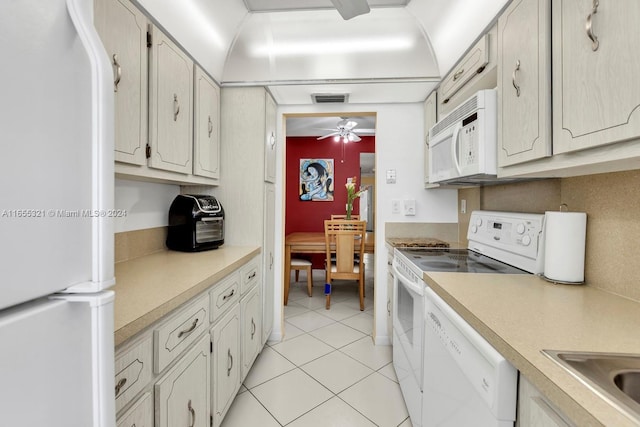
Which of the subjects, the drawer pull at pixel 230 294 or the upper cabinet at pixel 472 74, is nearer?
the upper cabinet at pixel 472 74

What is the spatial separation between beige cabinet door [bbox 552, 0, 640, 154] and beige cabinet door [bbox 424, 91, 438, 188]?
123 centimetres

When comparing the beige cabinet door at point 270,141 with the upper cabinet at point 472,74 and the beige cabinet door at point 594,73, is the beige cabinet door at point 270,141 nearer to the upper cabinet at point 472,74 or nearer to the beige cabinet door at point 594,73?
the upper cabinet at point 472,74

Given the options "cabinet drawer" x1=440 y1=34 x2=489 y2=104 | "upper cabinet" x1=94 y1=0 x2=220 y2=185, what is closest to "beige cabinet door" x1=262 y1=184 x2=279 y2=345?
"upper cabinet" x1=94 y1=0 x2=220 y2=185

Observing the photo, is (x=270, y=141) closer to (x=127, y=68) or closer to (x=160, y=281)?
(x=127, y=68)

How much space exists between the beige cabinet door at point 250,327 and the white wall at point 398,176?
3.34 ft

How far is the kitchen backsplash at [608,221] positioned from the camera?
992 mm

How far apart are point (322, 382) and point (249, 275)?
88cm

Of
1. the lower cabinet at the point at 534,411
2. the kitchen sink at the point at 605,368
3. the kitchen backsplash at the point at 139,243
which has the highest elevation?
the kitchen backsplash at the point at 139,243

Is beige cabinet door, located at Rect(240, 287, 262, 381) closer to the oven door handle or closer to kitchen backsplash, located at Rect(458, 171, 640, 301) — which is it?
the oven door handle

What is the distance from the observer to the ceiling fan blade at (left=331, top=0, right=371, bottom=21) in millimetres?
1353

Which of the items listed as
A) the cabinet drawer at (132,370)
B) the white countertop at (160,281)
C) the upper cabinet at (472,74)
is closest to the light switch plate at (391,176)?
the upper cabinet at (472,74)

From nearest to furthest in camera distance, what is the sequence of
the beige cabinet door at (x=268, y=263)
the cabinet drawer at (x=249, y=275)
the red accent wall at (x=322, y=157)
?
the cabinet drawer at (x=249, y=275)
the beige cabinet door at (x=268, y=263)
the red accent wall at (x=322, y=157)

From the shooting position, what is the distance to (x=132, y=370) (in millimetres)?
823

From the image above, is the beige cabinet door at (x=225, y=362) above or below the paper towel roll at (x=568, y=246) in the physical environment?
below
